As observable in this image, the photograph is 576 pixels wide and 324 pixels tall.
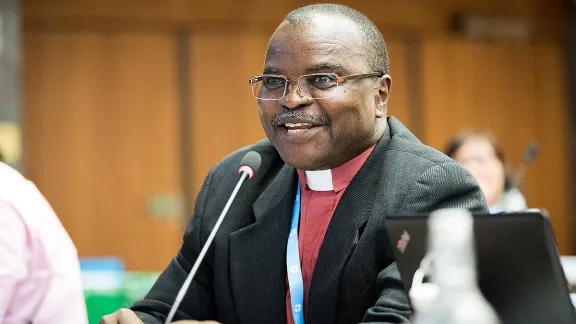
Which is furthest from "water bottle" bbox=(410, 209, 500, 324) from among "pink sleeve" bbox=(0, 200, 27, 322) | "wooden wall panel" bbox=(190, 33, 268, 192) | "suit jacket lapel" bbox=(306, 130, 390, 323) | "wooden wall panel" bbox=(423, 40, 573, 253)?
"wooden wall panel" bbox=(423, 40, 573, 253)

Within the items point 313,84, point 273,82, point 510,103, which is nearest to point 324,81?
point 313,84

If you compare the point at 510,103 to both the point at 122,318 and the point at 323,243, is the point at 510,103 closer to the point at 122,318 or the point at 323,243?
the point at 323,243

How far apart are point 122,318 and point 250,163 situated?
1.79ft

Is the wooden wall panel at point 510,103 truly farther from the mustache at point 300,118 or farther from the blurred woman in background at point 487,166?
the mustache at point 300,118

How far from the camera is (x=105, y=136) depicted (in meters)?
6.77

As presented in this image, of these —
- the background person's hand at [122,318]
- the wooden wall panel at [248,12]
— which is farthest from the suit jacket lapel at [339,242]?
the wooden wall panel at [248,12]

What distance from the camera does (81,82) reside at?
6.71 meters

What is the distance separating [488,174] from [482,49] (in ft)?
9.76

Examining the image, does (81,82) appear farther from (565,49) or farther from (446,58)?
(565,49)

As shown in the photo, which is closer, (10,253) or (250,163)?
(10,253)

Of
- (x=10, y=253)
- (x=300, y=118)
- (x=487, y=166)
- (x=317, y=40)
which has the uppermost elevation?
(x=317, y=40)

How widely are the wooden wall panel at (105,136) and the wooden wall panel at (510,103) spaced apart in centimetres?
236

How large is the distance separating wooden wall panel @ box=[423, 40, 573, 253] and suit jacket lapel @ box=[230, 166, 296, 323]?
17.1 feet

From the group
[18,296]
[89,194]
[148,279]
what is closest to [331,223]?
[18,296]
